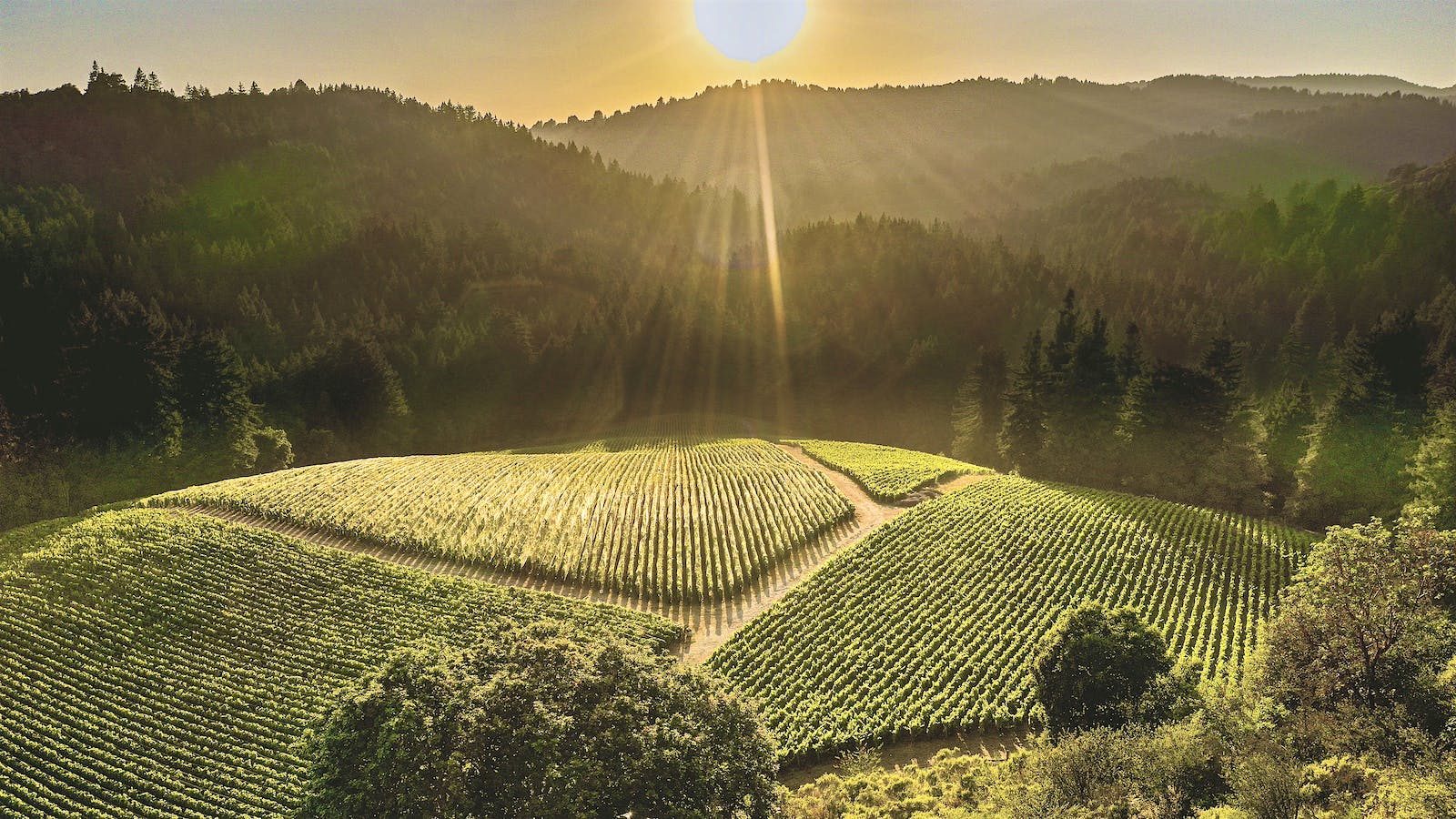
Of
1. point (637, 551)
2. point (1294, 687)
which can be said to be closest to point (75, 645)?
point (637, 551)

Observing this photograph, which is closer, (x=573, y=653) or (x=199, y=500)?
(x=573, y=653)

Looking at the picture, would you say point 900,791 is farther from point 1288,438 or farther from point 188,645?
point 1288,438

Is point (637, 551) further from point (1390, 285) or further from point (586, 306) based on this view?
point (1390, 285)

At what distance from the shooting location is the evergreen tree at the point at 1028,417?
225 ft

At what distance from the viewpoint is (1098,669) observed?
78.4 feet

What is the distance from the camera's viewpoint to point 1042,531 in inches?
1711

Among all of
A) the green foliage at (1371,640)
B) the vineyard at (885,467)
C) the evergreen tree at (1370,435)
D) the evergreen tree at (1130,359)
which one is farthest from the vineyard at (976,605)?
the evergreen tree at (1130,359)

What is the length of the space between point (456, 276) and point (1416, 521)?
133 m

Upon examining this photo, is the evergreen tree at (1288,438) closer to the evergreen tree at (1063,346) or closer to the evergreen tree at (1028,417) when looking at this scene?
the evergreen tree at (1063,346)

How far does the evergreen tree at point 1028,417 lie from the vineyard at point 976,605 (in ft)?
66.2

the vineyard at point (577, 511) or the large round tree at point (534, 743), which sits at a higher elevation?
the large round tree at point (534, 743)

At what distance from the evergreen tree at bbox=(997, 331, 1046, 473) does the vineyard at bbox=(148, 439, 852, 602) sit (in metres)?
26.7

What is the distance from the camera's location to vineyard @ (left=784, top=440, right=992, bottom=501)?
5225cm

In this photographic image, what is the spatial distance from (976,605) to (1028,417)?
40446 millimetres
